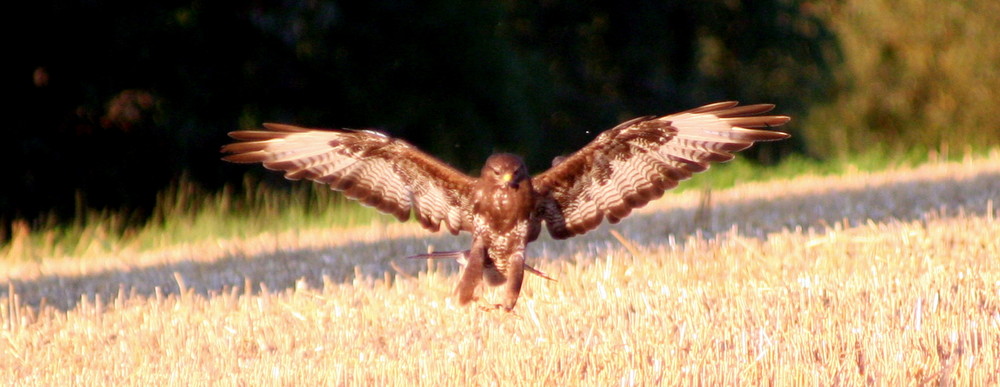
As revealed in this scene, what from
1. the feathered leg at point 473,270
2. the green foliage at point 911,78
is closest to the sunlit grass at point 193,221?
the feathered leg at point 473,270

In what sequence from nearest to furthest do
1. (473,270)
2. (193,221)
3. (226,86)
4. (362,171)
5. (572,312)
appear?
(572,312), (473,270), (362,171), (193,221), (226,86)

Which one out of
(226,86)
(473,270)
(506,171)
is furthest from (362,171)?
(226,86)

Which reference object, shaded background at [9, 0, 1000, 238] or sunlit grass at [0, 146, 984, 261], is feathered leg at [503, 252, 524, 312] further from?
shaded background at [9, 0, 1000, 238]

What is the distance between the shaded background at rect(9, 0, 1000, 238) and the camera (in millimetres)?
11312

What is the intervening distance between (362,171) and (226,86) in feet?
22.0

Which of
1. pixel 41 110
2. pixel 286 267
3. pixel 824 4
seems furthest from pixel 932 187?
pixel 824 4

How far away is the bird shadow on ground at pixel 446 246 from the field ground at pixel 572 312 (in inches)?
1.1

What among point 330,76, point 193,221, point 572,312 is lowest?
point 572,312

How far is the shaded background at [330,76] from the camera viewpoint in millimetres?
11312

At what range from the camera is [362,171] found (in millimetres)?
5379

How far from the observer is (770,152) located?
19.5 meters

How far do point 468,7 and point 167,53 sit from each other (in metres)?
3.15

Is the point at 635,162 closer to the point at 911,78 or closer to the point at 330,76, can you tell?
the point at 330,76

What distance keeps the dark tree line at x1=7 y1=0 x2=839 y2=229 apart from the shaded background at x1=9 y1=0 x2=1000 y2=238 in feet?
0.04
